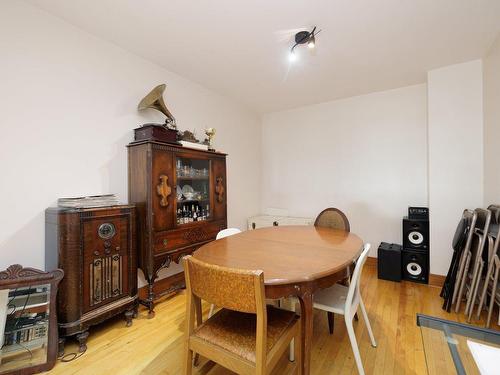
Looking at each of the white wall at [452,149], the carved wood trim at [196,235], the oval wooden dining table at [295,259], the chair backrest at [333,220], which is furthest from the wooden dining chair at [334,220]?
the carved wood trim at [196,235]

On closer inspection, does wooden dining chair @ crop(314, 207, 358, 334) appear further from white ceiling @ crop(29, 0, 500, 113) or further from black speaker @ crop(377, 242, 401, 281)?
white ceiling @ crop(29, 0, 500, 113)

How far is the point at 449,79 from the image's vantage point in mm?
2605

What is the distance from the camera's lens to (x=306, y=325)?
121cm

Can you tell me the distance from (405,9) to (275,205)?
3.08 metres

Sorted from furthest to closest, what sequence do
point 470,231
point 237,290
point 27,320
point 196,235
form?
point 196,235 → point 470,231 → point 27,320 → point 237,290

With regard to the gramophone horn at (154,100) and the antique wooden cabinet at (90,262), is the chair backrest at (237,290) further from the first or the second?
the gramophone horn at (154,100)

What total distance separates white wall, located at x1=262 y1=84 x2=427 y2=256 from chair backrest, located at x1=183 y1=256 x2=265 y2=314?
2985 mm

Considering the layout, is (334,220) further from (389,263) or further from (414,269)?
(414,269)

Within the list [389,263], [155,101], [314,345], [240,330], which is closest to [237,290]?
[240,330]

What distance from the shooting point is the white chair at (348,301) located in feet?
4.54

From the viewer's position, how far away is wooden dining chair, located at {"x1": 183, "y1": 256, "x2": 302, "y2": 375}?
37.8 inches

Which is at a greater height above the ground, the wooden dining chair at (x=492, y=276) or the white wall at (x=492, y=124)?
the white wall at (x=492, y=124)

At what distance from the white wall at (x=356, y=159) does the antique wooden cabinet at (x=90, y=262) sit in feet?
9.07

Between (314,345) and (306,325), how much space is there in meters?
0.70
